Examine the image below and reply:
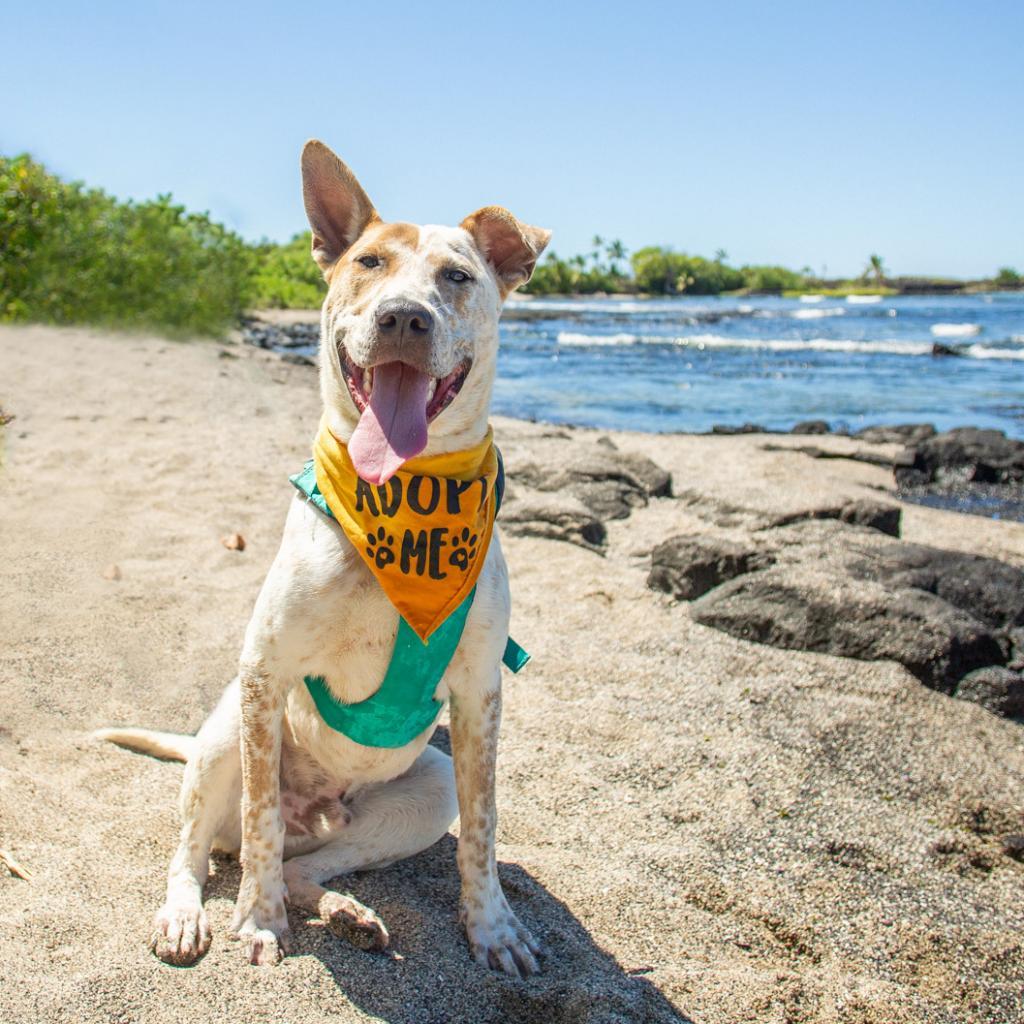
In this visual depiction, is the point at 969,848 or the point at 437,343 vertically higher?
the point at 437,343

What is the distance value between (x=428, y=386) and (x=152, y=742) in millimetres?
2102

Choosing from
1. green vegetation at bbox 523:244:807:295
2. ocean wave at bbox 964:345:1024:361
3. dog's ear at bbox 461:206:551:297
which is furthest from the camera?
green vegetation at bbox 523:244:807:295

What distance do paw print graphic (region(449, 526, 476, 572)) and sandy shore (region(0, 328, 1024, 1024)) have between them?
1.19m

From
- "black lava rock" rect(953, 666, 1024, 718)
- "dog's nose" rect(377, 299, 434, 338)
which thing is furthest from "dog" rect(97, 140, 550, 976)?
"black lava rock" rect(953, 666, 1024, 718)

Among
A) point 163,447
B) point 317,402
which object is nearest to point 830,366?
point 317,402

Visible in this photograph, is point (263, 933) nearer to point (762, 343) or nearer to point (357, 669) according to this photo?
point (357, 669)

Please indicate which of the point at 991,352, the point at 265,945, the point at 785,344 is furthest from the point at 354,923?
the point at 785,344

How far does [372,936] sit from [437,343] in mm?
1808

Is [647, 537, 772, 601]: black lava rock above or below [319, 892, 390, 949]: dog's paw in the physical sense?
above

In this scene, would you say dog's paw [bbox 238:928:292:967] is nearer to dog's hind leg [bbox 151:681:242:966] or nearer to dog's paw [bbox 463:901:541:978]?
dog's hind leg [bbox 151:681:242:966]

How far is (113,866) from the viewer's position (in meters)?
3.31

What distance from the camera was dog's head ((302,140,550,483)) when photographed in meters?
2.91

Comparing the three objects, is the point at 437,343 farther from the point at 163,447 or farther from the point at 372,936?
the point at 163,447

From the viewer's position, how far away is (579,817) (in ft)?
13.4
